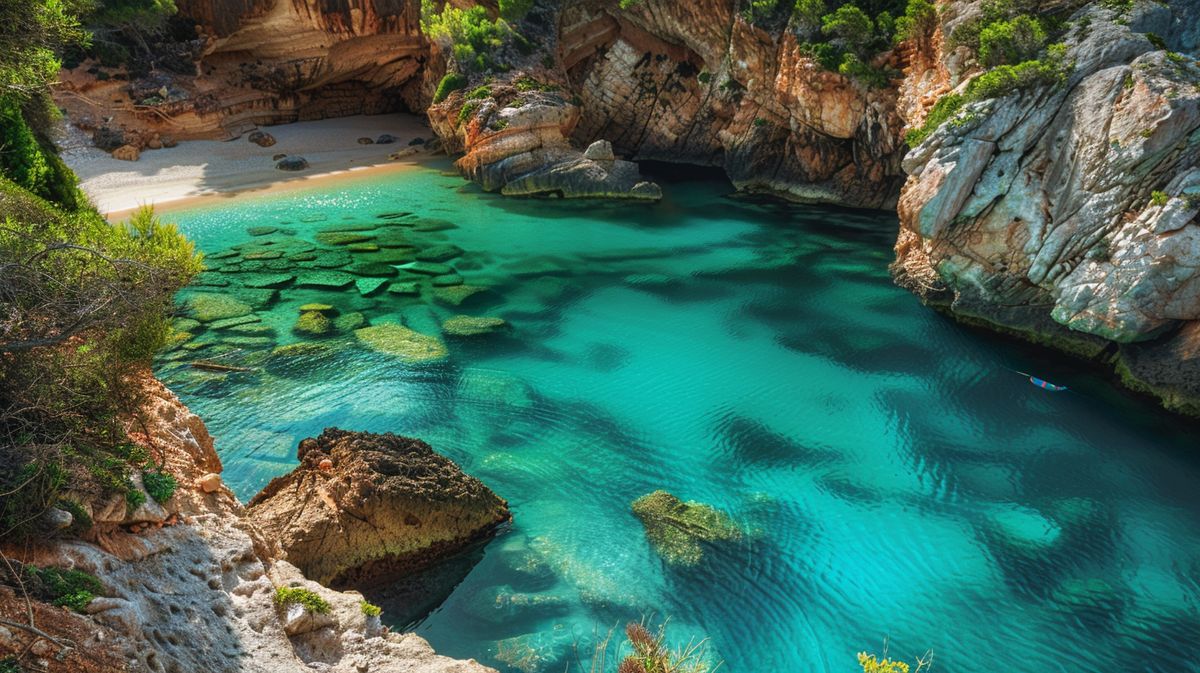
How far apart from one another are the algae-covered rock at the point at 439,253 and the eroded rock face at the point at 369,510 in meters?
14.7

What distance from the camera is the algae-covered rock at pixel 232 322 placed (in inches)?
823

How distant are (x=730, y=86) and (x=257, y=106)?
1091 inches

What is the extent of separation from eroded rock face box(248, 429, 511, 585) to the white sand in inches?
915

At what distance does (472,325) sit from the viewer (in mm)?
21547

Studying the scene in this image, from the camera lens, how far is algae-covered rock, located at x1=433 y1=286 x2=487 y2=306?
76.6ft

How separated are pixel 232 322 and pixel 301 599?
14.9 meters

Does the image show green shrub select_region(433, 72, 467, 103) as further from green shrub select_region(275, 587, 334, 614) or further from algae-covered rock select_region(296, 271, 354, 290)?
green shrub select_region(275, 587, 334, 614)

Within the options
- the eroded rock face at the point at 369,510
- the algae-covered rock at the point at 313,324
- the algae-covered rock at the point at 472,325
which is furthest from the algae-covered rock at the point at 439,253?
the eroded rock face at the point at 369,510

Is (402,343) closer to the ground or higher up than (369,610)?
closer to the ground

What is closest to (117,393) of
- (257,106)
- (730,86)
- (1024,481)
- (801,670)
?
(801,670)

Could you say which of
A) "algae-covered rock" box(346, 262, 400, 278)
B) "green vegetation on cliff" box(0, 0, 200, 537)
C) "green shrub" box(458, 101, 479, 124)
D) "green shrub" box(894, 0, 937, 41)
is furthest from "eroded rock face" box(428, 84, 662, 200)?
"green vegetation on cliff" box(0, 0, 200, 537)

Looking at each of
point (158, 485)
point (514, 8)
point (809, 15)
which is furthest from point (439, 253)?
point (158, 485)

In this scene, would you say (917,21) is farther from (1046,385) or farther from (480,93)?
(480,93)

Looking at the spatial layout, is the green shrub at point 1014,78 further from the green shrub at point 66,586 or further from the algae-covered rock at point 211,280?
the algae-covered rock at point 211,280
